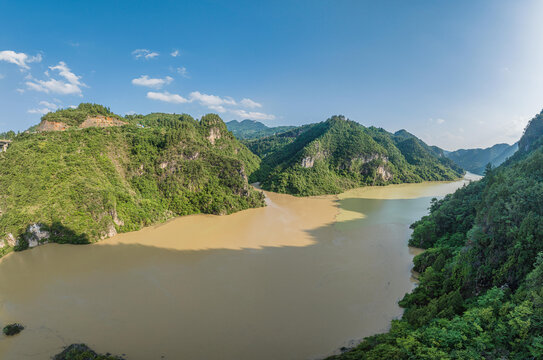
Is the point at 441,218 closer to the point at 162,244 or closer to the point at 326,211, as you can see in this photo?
the point at 326,211

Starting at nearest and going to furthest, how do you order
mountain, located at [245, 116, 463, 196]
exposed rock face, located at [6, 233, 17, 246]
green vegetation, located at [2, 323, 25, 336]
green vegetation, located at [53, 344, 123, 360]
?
green vegetation, located at [53, 344, 123, 360], green vegetation, located at [2, 323, 25, 336], exposed rock face, located at [6, 233, 17, 246], mountain, located at [245, 116, 463, 196]

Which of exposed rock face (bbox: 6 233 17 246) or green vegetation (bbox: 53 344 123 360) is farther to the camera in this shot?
exposed rock face (bbox: 6 233 17 246)

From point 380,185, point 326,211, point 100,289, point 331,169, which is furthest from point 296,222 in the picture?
point 380,185

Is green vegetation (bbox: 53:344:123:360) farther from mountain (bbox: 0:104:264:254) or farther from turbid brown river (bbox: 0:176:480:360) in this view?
mountain (bbox: 0:104:264:254)

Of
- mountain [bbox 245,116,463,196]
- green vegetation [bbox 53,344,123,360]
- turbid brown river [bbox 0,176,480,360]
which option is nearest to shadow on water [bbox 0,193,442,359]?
turbid brown river [bbox 0,176,480,360]

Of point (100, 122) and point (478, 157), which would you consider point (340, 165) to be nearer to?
point (100, 122)

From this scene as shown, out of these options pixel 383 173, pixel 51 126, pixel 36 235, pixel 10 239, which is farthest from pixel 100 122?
pixel 383 173
